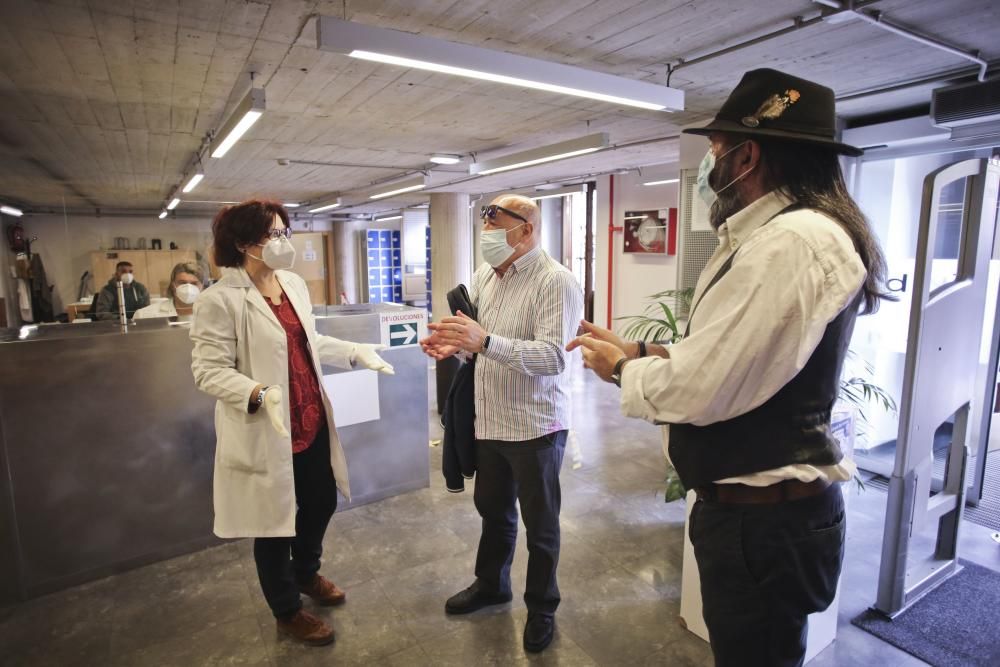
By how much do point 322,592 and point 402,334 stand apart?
61.8 inches

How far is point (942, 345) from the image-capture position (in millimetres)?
2498

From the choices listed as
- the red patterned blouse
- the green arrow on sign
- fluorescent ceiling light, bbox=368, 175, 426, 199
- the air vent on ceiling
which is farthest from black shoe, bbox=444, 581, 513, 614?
fluorescent ceiling light, bbox=368, 175, 426, 199

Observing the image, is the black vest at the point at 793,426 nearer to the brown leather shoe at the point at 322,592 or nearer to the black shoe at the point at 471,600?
the black shoe at the point at 471,600

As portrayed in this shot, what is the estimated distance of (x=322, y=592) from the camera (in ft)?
8.41

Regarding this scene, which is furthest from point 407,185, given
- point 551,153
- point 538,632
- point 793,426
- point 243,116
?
point 793,426

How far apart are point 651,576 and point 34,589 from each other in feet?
9.78

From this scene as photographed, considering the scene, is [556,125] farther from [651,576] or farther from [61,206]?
[61,206]

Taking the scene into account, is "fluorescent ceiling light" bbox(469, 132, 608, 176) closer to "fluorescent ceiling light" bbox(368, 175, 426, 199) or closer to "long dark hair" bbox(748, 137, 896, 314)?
"fluorescent ceiling light" bbox(368, 175, 426, 199)

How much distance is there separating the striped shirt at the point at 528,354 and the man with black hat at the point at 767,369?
77 centimetres

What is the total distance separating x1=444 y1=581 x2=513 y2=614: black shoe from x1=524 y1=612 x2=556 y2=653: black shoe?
0.26 m

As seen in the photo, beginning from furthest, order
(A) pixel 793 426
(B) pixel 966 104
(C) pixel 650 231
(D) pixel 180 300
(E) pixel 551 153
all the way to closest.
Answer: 1. (C) pixel 650 231
2. (E) pixel 551 153
3. (D) pixel 180 300
4. (B) pixel 966 104
5. (A) pixel 793 426

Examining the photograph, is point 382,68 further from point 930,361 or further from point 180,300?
point 930,361

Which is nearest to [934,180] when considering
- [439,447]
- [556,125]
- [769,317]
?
[769,317]

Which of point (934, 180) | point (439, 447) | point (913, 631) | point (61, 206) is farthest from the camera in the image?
point (61, 206)
